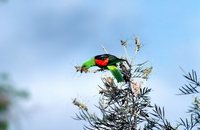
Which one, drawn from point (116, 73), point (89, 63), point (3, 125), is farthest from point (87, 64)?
point (3, 125)

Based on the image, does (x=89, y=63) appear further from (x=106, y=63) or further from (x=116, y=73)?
(x=116, y=73)

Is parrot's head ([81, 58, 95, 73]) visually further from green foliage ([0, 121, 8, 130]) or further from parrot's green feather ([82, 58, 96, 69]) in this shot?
green foliage ([0, 121, 8, 130])

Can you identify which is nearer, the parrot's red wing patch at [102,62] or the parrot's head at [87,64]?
the parrot's red wing patch at [102,62]

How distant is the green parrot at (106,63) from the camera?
520 centimetres

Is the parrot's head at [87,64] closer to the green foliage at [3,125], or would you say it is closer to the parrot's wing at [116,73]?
the parrot's wing at [116,73]

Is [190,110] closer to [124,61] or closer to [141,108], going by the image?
[141,108]

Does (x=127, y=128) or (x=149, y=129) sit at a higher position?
(x=127, y=128)

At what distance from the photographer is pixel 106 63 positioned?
521 cm

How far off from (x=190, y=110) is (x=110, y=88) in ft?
5.69

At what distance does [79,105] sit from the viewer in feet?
17.9

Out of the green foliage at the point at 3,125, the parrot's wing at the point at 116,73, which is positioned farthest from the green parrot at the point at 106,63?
the green foliage at the point at 3,125

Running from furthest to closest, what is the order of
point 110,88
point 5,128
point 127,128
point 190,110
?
point 110,88
point 127,128
point 190,110
point 5,128

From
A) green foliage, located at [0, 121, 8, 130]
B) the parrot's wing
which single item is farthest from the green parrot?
green foliage, located at [0, 121, 8, 130]

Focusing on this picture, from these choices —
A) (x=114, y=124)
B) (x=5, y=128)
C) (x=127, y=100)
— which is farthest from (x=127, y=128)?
(x=5, y=128)
